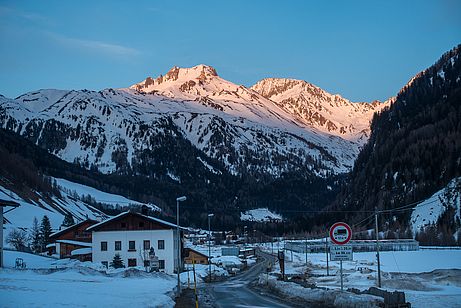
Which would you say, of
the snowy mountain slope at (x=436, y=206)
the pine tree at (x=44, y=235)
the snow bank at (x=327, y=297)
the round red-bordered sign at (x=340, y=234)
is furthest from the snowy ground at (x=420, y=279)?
the pine tree at (x=44, y=235)

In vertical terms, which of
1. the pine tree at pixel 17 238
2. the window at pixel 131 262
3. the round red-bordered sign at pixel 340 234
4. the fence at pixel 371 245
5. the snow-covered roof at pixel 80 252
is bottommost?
the fence at pixel 371 245

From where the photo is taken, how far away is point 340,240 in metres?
26.1

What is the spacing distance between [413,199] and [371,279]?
120651mm

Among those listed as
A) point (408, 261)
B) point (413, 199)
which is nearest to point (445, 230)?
point (413, 199)

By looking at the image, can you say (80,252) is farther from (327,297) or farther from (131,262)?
(327,297)

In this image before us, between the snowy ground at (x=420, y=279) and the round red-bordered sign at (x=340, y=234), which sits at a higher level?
the round red-bordered sign at (x=340, y=234)

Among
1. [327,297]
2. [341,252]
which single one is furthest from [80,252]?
[341,252]

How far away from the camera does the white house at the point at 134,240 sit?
269ft

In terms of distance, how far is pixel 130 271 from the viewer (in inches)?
2238

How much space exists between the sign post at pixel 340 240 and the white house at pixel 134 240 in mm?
56318

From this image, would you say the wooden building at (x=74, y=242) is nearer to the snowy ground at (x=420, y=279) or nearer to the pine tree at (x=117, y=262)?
the pine tree at (x=117, y=262)

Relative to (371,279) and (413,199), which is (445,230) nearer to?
(413,199)

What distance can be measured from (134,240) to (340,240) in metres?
59.9

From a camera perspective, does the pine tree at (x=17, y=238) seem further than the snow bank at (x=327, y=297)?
Yes
